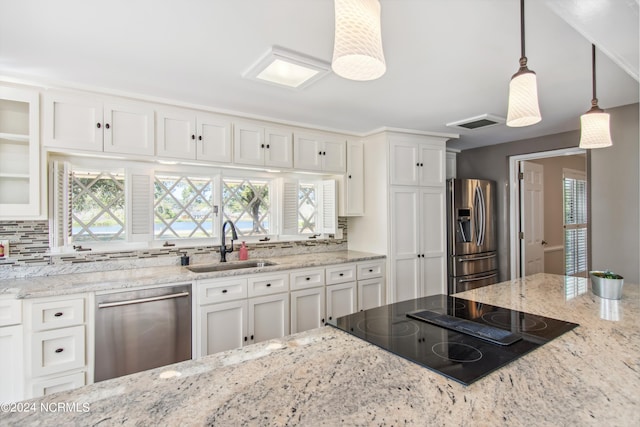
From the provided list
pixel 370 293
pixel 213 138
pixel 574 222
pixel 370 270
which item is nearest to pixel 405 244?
pixel 370 270

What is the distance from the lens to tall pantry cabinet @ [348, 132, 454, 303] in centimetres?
343

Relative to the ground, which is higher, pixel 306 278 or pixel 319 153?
pixel 319 153

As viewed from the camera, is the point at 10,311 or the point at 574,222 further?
the point at 574,222

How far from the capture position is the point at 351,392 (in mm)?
852

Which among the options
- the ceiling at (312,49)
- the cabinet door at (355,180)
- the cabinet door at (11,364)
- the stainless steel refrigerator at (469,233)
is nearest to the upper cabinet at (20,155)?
the ceiling at (312,49)

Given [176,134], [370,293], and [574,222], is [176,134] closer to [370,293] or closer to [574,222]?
[370,293]

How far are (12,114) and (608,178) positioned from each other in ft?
15.1

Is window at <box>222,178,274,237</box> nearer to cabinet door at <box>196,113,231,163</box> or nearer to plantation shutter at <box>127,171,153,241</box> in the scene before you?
cabinet door at <box>196,113,231,163</box>

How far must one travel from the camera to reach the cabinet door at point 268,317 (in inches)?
102

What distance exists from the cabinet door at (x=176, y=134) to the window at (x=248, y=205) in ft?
1.69

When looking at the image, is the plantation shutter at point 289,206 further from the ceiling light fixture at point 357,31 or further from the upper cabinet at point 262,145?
the ceiling light fixture at point 357,31

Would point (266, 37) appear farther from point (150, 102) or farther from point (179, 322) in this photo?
point (179, 322)

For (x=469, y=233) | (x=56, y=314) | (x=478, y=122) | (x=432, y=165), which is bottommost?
(x=56, y=314)

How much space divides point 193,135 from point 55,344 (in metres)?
1.66
